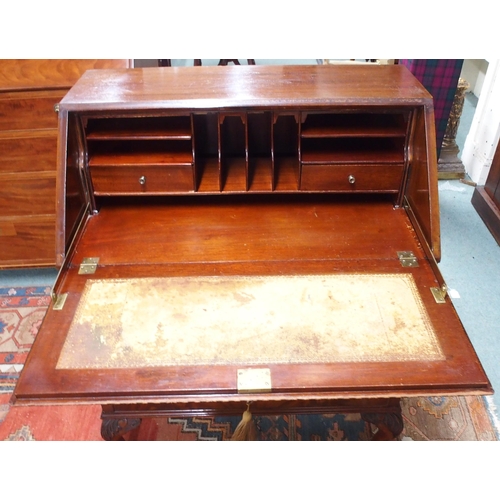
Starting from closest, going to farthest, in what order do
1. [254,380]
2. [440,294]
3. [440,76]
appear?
[254,380], [440,294], [440,76]

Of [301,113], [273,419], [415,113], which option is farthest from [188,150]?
[273,419]

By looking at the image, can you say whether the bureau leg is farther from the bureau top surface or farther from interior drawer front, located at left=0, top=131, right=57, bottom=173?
interior drawer front, located at left=0, top=131, right=57, bottom=173

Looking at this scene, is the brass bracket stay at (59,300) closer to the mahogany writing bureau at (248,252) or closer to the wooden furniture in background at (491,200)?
the mahogany writing bureau at (248,252)

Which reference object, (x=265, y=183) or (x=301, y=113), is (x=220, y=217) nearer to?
(x=265, y=183)

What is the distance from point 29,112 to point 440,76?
2.29 metres

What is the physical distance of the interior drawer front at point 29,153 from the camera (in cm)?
212

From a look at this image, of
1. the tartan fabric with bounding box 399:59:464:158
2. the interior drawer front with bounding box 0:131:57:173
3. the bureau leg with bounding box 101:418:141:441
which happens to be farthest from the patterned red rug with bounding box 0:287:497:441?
the tartan fabric with bounding box 399:59:464:158

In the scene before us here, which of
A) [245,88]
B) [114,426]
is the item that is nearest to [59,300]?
[114,426]

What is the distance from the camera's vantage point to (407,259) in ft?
4.82

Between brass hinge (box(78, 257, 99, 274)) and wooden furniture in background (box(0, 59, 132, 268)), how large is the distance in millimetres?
880

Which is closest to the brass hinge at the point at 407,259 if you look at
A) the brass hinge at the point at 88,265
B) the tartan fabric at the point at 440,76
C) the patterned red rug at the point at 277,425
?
the patterned red rug at the point at 277,425

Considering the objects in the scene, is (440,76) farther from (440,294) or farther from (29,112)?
(29,112)

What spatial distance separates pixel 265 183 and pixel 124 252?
0.53 m

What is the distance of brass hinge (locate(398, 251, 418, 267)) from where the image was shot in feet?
4.76
